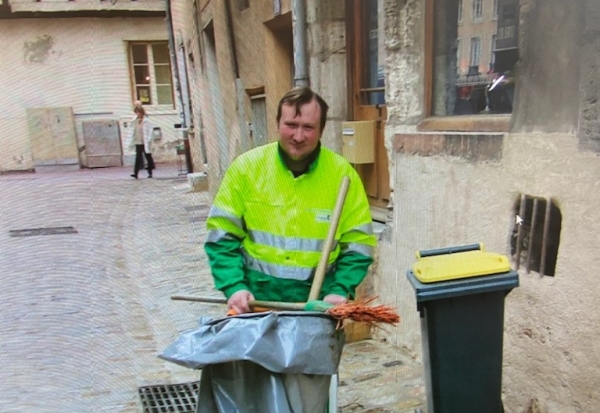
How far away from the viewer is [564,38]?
235 centimetres

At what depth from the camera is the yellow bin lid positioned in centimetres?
205

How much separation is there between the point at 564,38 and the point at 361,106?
2.38m

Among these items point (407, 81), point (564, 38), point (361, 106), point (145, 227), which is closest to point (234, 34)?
point (145, 227)

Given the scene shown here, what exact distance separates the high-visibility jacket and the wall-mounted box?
228 centimetres

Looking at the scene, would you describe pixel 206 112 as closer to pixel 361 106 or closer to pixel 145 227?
pixel 145 227

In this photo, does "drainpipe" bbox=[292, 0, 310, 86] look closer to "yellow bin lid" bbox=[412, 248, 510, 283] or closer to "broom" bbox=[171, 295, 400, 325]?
"yellow bin lid" bbox=[412, 248, 510, 283]

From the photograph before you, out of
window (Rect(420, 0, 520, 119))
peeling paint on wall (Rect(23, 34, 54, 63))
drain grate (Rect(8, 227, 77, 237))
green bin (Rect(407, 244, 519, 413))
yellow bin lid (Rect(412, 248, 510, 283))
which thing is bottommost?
drain grate (Rect(8, 227, 77, 237))

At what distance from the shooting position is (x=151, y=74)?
16984 millimetres

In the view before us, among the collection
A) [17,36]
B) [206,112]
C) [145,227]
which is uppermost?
[17,36]

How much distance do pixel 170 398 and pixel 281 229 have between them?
171 centimetres

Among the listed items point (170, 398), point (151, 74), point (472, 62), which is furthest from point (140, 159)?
point (472, 62)

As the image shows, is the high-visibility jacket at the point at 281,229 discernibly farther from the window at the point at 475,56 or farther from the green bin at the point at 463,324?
the window at the point at 475,56

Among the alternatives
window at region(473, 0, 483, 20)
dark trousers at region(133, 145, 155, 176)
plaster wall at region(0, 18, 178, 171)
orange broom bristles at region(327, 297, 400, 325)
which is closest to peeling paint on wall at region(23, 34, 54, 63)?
plaster wall at region(0, 18, 178, 171)

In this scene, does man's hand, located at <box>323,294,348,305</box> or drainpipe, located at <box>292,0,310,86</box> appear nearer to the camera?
man's hand, located at <box>323,294,348,305</box>
